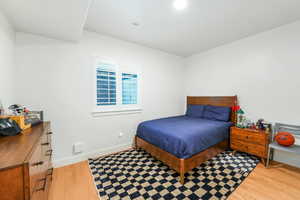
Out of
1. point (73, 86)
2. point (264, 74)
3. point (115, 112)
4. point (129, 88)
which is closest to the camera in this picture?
point (73, 86)

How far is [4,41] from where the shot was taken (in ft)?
4.98

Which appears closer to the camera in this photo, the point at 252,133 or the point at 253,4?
the point at 253,4

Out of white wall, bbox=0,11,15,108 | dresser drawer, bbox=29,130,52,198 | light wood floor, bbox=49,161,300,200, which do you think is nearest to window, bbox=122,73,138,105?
light wood floor, bbox=49,161,300,200

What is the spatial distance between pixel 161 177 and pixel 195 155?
2.04 ft

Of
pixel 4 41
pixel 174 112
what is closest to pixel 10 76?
pixel 4 41

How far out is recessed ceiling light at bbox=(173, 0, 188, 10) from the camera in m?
1.72

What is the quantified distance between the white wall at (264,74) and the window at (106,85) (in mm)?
2592

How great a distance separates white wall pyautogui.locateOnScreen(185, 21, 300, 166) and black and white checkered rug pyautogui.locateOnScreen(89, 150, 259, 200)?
3.39 feet

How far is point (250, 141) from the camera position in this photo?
242 cm

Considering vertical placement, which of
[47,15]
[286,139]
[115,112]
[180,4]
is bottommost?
[286,139]

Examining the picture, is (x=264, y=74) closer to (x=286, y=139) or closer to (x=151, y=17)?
(x=286, y=139)

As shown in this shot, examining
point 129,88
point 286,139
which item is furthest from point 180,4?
point 286,139

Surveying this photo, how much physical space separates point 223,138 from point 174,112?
1571 mm

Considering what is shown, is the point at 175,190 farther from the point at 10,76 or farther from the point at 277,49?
the point at 277,49
